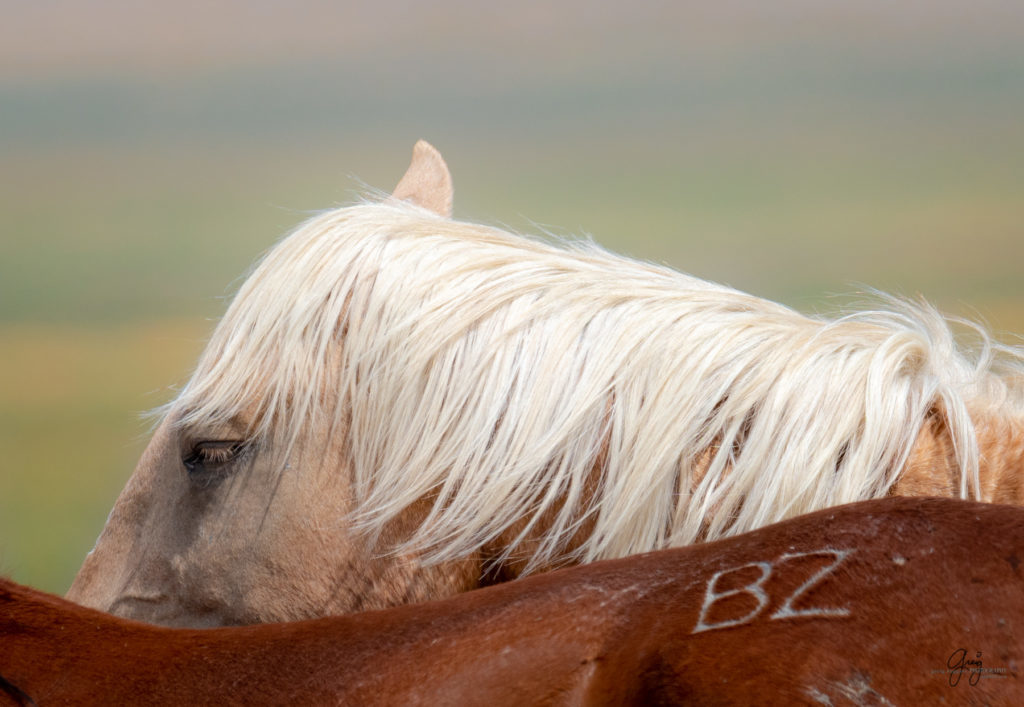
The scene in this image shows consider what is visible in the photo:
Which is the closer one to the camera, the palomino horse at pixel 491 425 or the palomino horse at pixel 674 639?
the palomino horse at pixel 674 639

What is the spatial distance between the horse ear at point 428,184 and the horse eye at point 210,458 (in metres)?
0.34

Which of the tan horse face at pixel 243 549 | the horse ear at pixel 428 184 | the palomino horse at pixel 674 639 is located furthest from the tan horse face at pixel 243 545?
the horse ear at pixel 428 184

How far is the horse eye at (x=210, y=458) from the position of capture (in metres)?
0.74

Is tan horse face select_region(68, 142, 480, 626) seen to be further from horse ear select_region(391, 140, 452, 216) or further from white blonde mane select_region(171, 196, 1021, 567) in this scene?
horse ear select_region(391, 140, 452, 216)

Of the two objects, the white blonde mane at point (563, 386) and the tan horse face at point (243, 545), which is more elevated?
the white blonde mane at point (563, 386)

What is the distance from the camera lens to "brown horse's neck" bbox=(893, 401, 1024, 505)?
2.04ft

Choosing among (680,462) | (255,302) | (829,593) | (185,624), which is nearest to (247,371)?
(255,302)

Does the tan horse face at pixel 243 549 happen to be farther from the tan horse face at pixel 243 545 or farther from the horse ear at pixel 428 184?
the horse ear at pixel 428 184

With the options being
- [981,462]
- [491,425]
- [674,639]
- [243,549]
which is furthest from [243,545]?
[981,462]

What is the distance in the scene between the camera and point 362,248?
75cm

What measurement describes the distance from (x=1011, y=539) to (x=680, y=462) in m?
0.25

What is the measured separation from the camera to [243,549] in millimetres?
725

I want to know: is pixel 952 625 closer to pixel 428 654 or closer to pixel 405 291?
pixel 428 654

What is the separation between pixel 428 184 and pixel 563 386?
420mm
